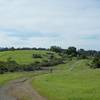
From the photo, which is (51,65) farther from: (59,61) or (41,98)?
(41,98)

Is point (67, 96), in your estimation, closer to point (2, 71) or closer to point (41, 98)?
point (41, 98)

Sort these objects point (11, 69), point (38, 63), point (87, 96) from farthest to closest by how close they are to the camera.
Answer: point (38, 63)
point (11, 69)
point (87, 96)

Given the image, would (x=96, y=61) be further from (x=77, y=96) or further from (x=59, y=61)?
(x=77, y=96)

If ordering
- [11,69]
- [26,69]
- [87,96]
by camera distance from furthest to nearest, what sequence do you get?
1. [26,69]
2. [11,69]
3. [87,96]

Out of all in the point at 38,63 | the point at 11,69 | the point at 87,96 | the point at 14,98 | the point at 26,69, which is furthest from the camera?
the point at 38,63

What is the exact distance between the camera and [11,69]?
130m

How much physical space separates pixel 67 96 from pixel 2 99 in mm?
7806

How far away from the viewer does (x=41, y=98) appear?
4278cm

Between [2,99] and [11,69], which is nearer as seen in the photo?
[2,99]

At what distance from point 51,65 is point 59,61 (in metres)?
11.6

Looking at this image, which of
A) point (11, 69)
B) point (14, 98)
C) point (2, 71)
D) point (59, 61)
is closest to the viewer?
point (14, 98)

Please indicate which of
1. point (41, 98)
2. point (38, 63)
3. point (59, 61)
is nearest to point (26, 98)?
point (41, 98)

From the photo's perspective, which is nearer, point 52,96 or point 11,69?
point 52,96

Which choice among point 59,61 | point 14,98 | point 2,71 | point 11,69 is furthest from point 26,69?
point 14,98
